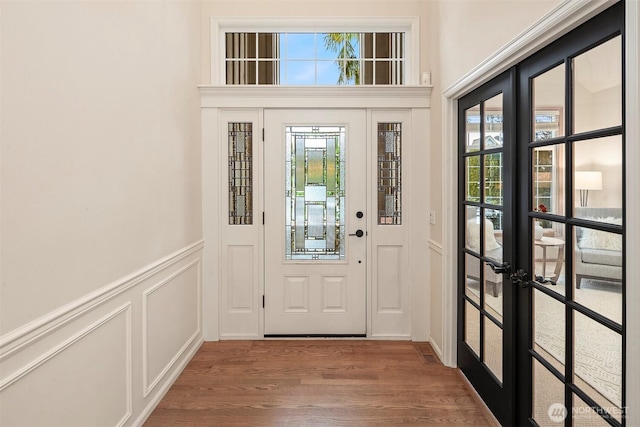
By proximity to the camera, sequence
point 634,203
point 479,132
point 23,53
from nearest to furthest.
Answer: point 634,203
point 23,53
point 479,132

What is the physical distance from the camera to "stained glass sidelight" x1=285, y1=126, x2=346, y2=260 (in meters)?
3.45

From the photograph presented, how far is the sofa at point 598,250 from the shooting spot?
138 cm

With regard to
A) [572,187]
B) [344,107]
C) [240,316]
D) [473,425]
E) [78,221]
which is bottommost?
[473,425]

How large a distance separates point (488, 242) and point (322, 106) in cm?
177

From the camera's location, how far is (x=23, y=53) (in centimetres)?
135

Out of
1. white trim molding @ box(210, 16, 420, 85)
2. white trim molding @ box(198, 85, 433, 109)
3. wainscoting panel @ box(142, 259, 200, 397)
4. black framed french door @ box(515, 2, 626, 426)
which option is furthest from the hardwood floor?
white trim molding @ box(210, 16, 420, 85)

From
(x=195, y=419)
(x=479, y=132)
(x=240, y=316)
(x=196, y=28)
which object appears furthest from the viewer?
(x=240, y=316)

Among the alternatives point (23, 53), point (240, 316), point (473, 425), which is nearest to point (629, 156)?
point (473, 425)

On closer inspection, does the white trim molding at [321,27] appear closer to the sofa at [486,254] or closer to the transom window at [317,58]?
the transom window at [317,58]

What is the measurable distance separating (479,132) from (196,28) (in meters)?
2.37

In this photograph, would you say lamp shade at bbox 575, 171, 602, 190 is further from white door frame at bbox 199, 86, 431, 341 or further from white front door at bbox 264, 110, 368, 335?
white front door at bbox 264, 110, 368, 335

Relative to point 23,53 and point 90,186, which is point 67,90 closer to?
point 23,53

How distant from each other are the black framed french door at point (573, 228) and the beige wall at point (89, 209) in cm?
201

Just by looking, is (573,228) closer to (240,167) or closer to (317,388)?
(317,388)
